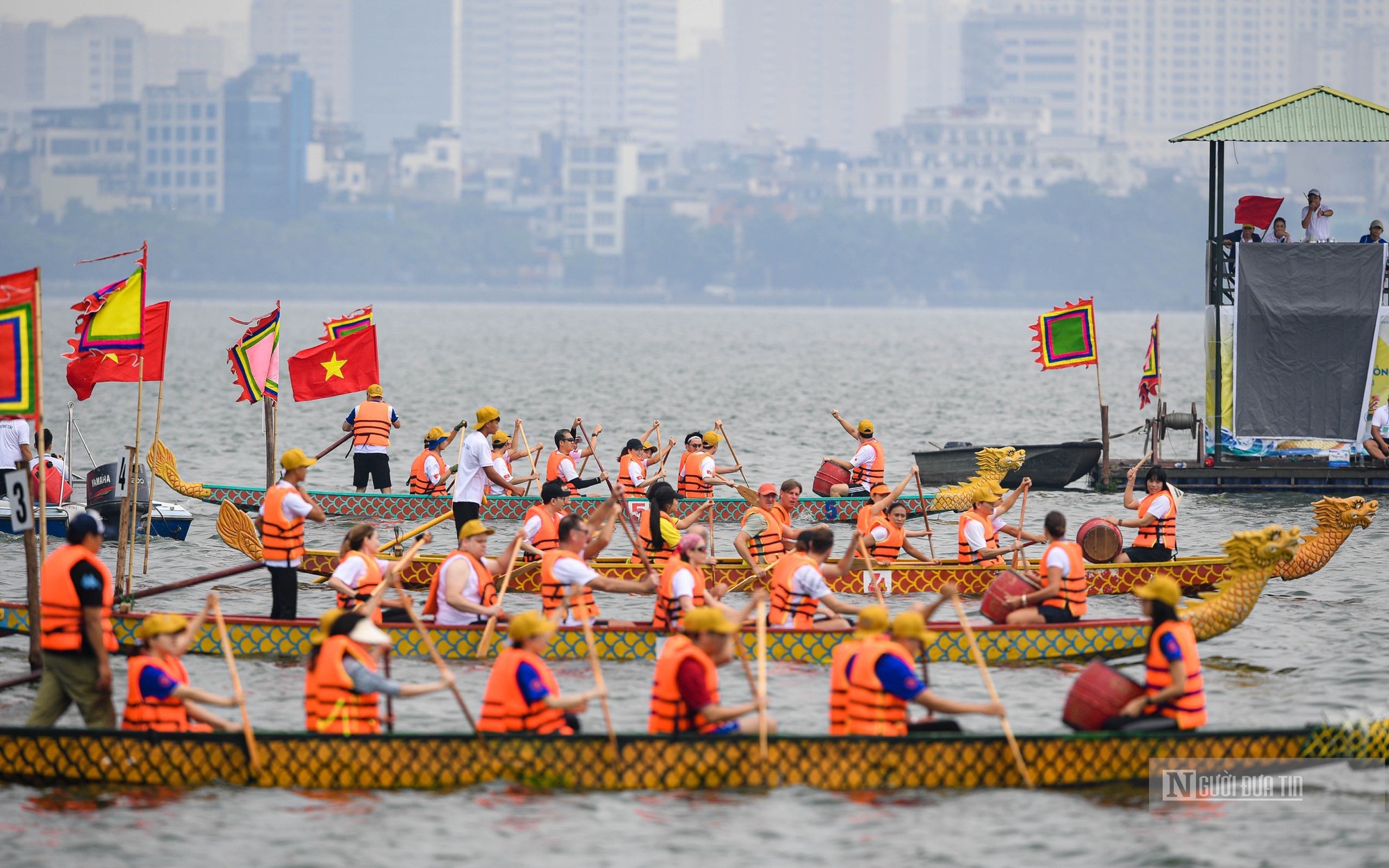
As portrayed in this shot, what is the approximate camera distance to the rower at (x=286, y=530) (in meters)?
16.9

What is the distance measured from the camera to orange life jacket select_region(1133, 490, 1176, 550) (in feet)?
67.1

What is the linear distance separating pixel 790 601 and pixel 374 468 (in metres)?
12.1

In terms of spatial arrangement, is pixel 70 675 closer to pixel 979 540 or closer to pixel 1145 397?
pixel 979 540

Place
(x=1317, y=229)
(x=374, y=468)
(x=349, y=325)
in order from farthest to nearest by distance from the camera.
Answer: (x=1317, y=229), (x=374, y=468), (x=349, y=325)

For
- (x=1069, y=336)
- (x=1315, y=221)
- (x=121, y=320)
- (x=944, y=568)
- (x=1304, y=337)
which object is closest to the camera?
(x=121, y=320)

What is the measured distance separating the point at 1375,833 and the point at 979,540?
7838 millimetres

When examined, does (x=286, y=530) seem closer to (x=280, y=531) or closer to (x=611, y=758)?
(x=280, y=531)

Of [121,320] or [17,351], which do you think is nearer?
[17,351]

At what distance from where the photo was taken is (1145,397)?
31.9 metres

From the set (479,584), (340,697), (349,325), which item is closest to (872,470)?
(349,325)

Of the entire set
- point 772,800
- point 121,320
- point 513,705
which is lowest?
point 772,800

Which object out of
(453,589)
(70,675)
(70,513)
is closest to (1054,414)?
(70,513)

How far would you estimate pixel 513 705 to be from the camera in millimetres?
12734

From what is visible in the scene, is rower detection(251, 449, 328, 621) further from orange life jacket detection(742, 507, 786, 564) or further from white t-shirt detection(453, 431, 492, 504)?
orange life jacket detection(742, 507, 786, 564)
